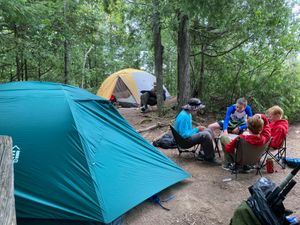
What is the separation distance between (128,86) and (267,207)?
1062cm

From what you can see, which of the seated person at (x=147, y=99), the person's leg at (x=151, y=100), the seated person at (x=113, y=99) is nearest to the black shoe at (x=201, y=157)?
the seated person at (x=147, y=99)

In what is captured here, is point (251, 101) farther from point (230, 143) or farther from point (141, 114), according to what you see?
point (230, 143)

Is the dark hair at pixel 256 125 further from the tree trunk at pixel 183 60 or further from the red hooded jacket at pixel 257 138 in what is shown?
the tree trunk at pixel 183 60

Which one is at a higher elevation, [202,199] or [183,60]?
[183,60]

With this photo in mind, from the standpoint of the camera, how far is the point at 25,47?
718 cm

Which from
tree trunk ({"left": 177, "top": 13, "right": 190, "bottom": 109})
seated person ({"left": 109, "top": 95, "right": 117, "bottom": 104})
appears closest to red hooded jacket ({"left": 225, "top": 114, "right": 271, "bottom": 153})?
tree trunk ({"left": 177, "top": 13, "right": 190, "bottom": 109})

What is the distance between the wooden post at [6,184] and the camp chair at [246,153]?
11.5ft

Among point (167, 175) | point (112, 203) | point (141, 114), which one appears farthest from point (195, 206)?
point (141, 114)

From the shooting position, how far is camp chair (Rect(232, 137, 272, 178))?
438 cm

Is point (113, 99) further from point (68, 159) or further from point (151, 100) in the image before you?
point (68, 159)

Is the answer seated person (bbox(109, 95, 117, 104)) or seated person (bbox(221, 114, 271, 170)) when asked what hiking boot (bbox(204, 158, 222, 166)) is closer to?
seated person (bbox(221, 114, 271, 170))

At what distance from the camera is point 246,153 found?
14.6 feet

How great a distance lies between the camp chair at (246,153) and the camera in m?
4.38

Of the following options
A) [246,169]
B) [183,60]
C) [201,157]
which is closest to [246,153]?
[246,169]
